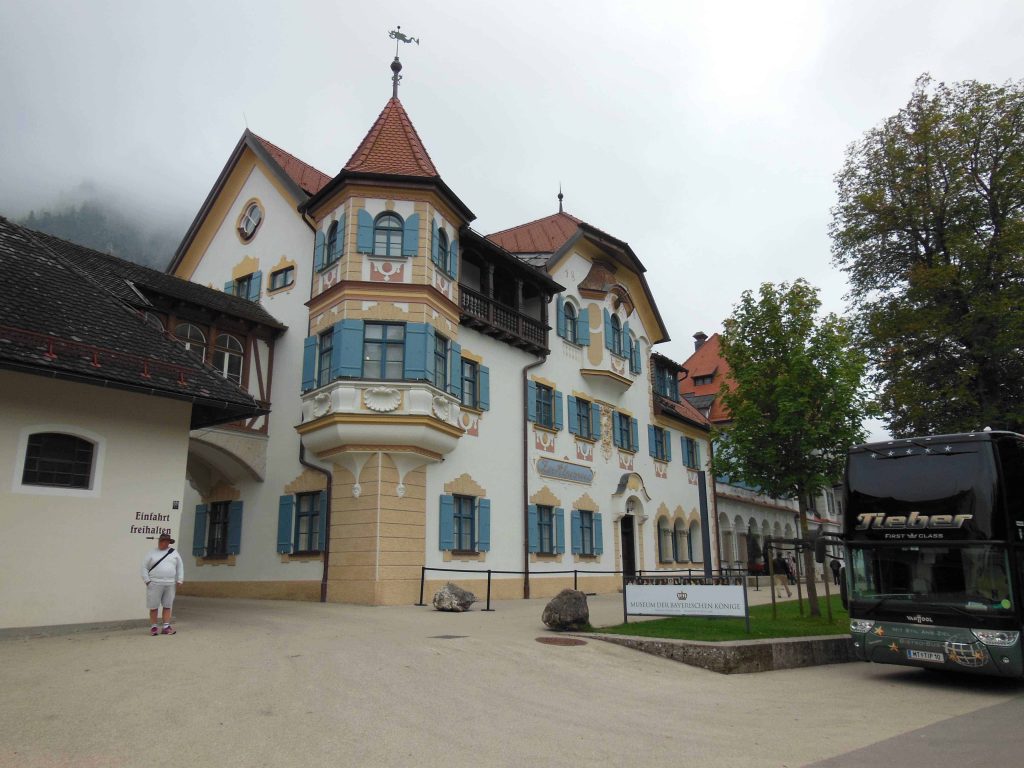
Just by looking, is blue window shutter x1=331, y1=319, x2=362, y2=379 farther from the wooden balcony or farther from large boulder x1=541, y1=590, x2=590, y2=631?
large boulder x1=541, y1=590, x2=590, y2=631

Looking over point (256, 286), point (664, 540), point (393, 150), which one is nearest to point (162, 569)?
point (393, 150)

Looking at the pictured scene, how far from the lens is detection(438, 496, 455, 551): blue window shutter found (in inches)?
768

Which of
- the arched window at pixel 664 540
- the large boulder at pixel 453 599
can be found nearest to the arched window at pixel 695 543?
the arched window at pixel 664 540

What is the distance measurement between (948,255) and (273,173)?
22.5m

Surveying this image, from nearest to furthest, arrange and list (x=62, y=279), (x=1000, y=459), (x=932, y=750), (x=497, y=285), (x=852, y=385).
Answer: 1. (x=932, y=750)
2. (x=1000, y=459)
3. (x=62, y=279)
4. (x=852, y=385)
5. (x=497, y=285)

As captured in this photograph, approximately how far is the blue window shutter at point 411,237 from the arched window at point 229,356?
5399mm

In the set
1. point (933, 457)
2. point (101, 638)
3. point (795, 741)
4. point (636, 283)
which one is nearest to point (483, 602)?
point (101, 638)

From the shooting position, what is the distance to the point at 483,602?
64.0 feet

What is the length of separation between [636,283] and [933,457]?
2047cm

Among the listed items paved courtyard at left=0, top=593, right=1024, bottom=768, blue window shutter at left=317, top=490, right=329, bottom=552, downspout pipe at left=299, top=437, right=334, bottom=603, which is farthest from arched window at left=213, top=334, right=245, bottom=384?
paved courtyard at left=0, top=593, right=1024, bottom=768

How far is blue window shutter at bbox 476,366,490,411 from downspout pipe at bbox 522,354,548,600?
6.06 feet

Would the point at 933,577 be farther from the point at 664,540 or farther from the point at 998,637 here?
the point at 664,540

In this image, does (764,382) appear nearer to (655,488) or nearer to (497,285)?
(497,285)

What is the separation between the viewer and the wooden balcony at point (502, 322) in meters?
21.6
